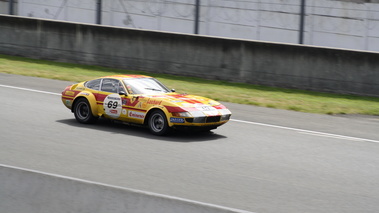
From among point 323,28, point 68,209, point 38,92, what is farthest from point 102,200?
point 323,28

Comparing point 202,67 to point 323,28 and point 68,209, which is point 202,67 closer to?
point 323,28

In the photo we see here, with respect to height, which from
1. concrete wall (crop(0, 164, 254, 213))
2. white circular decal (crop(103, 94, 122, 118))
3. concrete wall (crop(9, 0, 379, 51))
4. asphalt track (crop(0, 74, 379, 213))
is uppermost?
concrete wall (crop(9, 0, 379, 51))

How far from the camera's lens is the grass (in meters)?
15.0

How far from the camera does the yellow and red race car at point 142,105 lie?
10617mm

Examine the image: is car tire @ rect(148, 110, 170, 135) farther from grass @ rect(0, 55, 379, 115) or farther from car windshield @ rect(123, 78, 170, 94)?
grass @ rect(0, 55, 379, 115)

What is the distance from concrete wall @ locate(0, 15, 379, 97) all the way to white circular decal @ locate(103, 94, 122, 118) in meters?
7.10

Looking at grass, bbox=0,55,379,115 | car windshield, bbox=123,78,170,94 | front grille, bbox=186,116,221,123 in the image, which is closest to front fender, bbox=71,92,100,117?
car windshield, bbox=123,78,170,94

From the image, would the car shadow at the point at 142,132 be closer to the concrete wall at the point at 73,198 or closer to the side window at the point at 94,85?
the side window at the point at 94,85

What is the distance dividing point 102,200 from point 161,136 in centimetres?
535

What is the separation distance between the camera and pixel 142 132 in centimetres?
1130

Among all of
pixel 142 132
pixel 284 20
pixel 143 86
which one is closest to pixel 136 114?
pixel 142 132

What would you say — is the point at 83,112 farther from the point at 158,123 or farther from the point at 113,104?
the point at 158,123

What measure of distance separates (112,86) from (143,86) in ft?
2.03

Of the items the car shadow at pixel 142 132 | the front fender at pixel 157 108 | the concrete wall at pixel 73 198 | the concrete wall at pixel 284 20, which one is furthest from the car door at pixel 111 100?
the concrete wall at pixel 284 20
